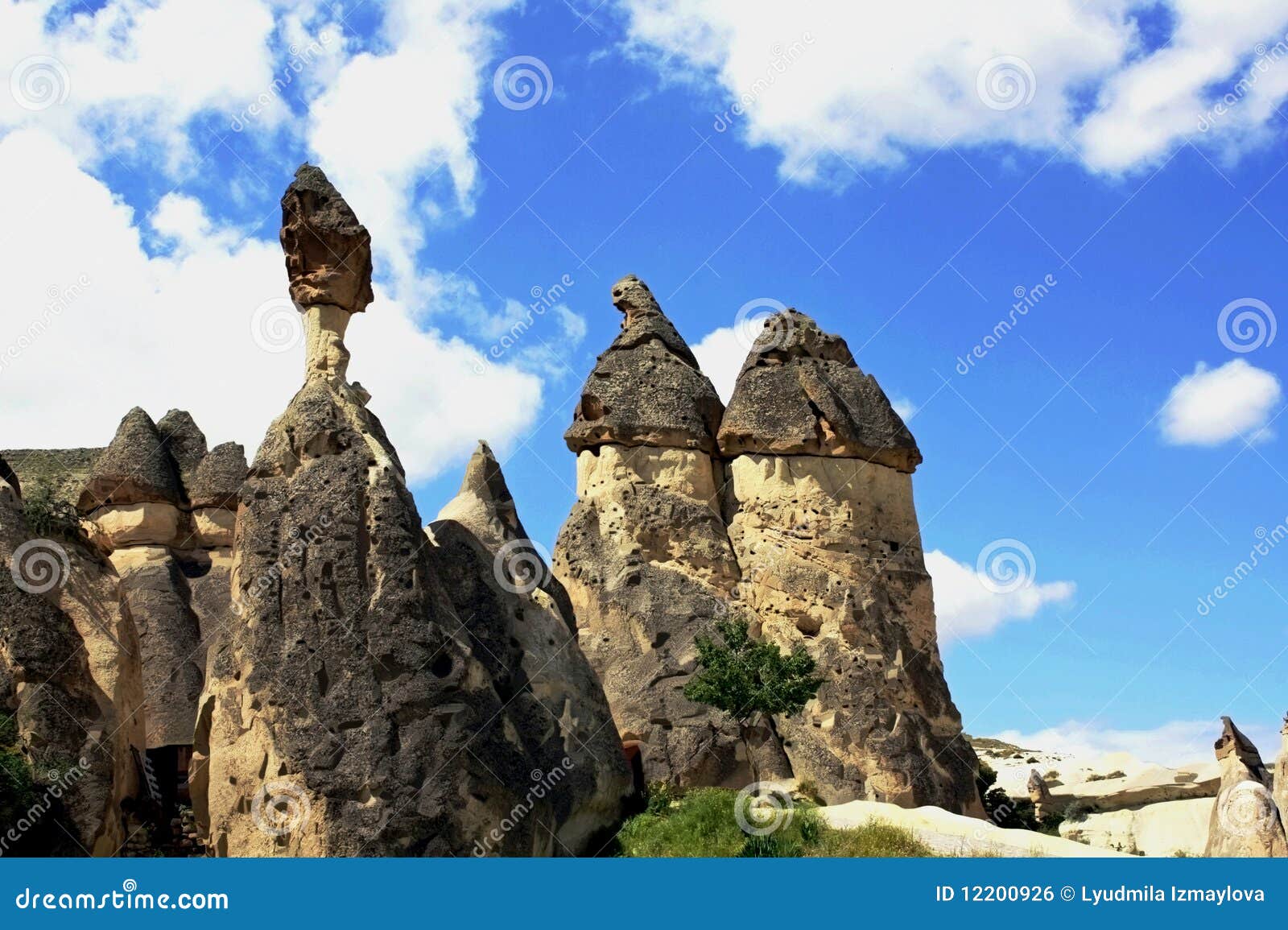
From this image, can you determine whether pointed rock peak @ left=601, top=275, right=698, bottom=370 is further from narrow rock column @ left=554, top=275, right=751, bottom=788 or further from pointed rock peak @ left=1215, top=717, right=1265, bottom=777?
pointed rock peak @ left=1215, top=717, right=1265, bottom=777

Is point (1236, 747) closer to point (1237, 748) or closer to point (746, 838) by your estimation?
point (1237, 748)

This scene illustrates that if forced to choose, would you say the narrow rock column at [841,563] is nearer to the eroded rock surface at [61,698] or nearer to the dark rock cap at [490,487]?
the dark rock cap at [490,487]

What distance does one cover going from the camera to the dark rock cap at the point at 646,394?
24328 millimetres

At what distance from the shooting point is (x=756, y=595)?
23.5 meters

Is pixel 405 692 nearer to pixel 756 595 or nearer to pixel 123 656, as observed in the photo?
pixel 123 656

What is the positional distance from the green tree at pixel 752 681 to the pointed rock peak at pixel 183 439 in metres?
11.0

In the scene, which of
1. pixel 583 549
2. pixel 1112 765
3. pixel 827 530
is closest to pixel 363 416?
pixel 583 549

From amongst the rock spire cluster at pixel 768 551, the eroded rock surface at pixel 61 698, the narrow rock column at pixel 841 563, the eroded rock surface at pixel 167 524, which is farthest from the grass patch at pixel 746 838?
the eroded rock surface at pixel 167 524

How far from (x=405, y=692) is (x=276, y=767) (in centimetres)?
129

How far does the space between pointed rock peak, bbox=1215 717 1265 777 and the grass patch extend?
7.65 meters

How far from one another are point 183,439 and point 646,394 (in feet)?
27.3

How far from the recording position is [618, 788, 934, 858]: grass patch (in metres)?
14.6

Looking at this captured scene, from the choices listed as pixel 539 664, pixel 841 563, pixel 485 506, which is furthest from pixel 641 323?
pixel 539 664

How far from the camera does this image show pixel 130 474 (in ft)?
80.9
